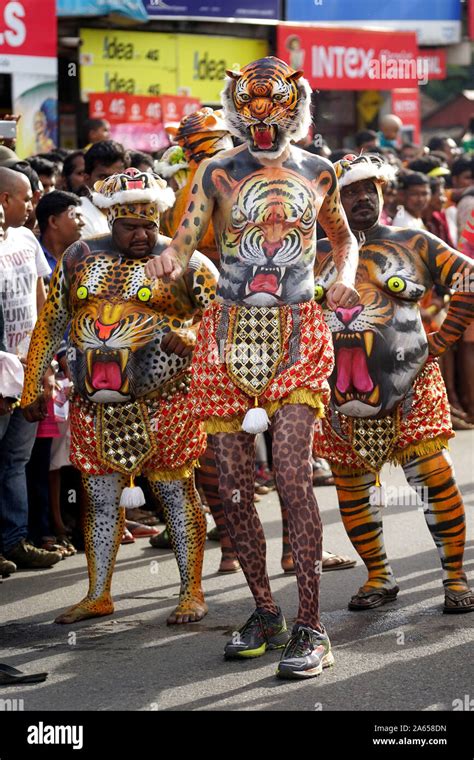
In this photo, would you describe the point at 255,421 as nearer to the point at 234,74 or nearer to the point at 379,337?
the point at 379,337

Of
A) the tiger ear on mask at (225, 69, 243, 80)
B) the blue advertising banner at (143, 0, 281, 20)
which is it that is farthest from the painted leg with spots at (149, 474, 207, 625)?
the blue advertising banner at (143, 0, 281, 20)

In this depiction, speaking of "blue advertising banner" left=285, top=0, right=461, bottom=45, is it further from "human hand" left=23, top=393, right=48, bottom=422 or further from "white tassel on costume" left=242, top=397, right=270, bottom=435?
"white tassel on costume" left=242, top=397, right=270, bottom=435

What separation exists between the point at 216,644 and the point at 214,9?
41.9 feet

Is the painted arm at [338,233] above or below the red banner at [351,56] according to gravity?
below

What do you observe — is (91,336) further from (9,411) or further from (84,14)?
(84,14)

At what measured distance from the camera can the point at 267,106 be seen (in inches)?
218

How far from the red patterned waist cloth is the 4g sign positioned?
28.9 ft

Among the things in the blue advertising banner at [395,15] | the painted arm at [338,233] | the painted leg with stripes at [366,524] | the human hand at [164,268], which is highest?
the blue advertising banner at [395,15]

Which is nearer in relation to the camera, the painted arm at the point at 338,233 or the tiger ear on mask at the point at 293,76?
the tiger ear on mask at the point at 293,76

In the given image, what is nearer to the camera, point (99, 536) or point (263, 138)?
point (263, 138)

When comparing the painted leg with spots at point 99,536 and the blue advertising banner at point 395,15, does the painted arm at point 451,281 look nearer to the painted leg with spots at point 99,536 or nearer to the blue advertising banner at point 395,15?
the painted leg with spots at point 99,536

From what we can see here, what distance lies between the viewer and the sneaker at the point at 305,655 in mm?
5281

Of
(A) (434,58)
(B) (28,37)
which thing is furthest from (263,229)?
(A) (434,58)

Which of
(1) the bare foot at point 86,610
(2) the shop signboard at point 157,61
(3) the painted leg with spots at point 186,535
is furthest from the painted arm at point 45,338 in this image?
(2) the shop signboard at point 157,61
